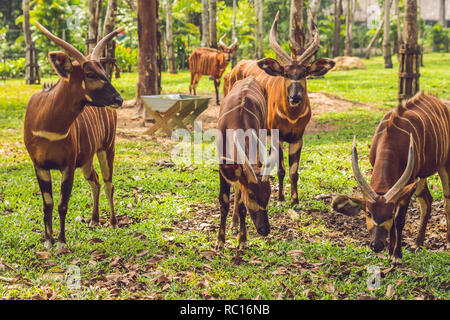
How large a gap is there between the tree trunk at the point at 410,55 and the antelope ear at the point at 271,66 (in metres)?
7.11

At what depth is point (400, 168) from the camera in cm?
520

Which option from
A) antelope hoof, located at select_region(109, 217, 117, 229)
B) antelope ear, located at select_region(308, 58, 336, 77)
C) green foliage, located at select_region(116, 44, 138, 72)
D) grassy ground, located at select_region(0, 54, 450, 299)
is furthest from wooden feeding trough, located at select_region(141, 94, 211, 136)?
green foliage, located at select_region(116, 44, 138, 72)

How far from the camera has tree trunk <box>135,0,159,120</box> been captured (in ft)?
40.8

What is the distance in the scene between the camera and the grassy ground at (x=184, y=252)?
16.1 ft

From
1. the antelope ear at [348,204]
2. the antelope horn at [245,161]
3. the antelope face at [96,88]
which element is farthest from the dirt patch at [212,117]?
the antelope ear at [348,204]

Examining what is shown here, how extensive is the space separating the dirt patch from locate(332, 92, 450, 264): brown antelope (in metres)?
6.70

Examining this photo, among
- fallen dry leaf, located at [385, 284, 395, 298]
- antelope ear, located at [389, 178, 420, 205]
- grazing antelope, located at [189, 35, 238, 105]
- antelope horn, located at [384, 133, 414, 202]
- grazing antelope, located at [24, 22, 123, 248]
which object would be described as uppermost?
grazing antelope, located at [189, 35, 238, 105]

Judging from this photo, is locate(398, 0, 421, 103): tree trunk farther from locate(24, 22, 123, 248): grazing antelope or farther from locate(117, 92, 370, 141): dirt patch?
locate(24, 22, 123, 248): grazing antelope

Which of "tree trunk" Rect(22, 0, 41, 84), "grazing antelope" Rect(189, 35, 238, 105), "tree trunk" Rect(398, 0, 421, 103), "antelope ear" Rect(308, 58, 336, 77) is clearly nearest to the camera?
"antelope ear" Rect(308, 58, 336, 77)

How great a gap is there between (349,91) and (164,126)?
27.6ft

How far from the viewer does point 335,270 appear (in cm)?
534

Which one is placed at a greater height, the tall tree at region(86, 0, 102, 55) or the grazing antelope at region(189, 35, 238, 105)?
the tall tree at region(86, 0, 102, 55)

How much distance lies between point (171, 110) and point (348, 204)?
6.92 metres

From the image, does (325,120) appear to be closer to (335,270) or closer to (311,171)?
(311,171)
